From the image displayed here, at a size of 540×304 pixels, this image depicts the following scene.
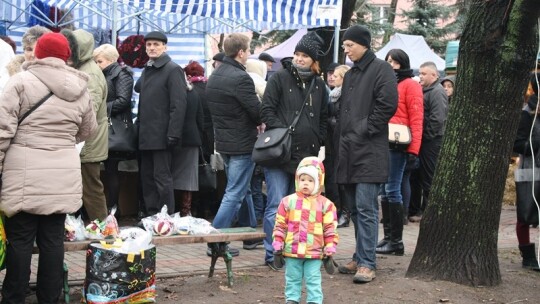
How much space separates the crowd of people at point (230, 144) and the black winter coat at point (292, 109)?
12 mm

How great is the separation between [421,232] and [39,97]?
3441mm

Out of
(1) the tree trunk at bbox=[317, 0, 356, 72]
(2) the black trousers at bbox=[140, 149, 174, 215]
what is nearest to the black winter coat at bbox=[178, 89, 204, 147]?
(2) the black trousers at bbox=[140, 149, 174, 215]

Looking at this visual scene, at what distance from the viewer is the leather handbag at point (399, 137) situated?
8609 millimetres

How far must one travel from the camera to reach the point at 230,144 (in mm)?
8125

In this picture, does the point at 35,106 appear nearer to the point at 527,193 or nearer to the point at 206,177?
the point at 206,177

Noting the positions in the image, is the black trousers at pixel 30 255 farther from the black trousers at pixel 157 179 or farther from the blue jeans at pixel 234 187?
the black trousers at pixel 157 179

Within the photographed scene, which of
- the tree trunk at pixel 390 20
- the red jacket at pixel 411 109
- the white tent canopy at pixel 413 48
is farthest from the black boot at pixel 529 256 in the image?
the tree trunk at pixel 390 20

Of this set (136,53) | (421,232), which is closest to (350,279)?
(421,232)

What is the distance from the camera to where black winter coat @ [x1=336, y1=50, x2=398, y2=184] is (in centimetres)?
713

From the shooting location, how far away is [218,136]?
826 centimetres

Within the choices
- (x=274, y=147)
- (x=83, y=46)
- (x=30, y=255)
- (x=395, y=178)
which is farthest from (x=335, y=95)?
(x=30, y=255)

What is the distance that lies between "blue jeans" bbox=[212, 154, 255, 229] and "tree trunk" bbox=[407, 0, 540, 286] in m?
1.83

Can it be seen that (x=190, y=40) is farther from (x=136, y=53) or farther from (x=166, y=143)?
(x=166, y=143)

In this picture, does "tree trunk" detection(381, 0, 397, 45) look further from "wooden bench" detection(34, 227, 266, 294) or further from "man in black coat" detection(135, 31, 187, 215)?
"wooden bench" detection(34, 227, 266, 294)
